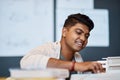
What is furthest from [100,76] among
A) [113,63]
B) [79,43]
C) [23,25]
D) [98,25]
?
[98,25]

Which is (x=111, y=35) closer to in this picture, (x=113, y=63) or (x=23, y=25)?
(x=23, y=25)

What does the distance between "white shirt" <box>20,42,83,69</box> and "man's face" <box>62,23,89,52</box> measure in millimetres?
59

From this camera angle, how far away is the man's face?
992mm

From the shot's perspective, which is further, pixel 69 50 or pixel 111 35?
pixel 111 35

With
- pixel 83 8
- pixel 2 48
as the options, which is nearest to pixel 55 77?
pixel 2 48

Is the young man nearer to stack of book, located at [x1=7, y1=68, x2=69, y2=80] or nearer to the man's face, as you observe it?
the man's face

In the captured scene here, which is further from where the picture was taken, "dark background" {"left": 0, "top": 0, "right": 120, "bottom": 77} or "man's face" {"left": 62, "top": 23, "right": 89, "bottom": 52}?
"dark background" {"left": 0, "top": 0, "right": 120, "bottom": 77}

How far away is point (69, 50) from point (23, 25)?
117cm

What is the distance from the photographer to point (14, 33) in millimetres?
2158

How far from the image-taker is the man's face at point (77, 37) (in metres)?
0.99

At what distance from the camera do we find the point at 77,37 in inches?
39.9

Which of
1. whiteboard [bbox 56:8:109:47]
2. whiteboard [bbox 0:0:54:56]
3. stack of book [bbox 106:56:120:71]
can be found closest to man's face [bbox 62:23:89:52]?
stack of book [bbox 106:56:120:71]

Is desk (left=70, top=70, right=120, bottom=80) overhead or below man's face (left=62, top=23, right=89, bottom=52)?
below

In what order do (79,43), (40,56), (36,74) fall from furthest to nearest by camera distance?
(79,43) → (40,56) → (36,74)
